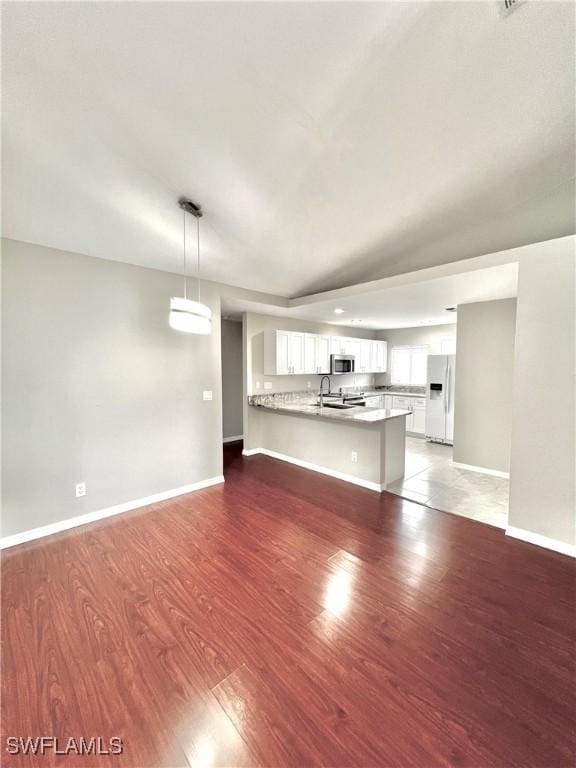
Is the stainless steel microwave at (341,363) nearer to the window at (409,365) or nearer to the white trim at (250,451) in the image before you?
the window at (409,365)

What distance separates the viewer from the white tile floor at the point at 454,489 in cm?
323

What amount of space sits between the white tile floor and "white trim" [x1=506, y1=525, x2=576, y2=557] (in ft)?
0.59

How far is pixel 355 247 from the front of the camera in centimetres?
348

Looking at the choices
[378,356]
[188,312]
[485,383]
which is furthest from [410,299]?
[378,356]

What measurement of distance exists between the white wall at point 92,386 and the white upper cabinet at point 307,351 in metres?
1.47

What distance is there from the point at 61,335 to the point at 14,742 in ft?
9.02

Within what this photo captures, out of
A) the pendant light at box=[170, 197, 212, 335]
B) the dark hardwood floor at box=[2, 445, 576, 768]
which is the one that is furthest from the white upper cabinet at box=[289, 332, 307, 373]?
the dark hardwood floor at box=[2, 445, 576, 768]

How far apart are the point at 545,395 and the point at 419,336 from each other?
5.04 meters

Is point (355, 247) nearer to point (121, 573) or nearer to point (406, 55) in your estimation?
point (406, 55)

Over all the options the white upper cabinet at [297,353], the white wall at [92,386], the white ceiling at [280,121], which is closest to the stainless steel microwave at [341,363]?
the white upper cabinet at [297,353]

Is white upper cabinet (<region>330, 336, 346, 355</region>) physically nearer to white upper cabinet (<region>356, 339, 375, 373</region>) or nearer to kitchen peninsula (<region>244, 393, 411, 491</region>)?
white upper cabinet (<region>356, 339, 375, 373</region>)

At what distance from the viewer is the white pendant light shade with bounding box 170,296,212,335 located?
2.27 m

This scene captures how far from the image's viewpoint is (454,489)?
380 centimetres

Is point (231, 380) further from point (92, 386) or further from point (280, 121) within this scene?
point (280, 121)
